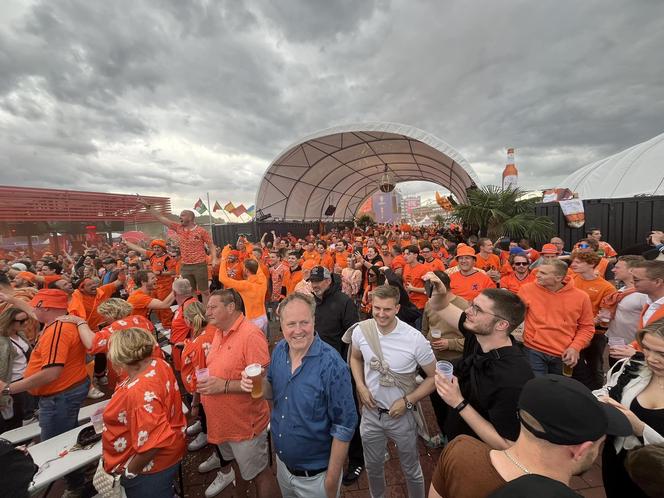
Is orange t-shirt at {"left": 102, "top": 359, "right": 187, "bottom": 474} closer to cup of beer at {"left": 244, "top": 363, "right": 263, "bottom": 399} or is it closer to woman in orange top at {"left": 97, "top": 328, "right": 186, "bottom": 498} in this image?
woman in orange top at {"left": 97, "top": 328, "right": 186, "bottom": 498}

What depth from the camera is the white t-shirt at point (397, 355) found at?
223 centimetres

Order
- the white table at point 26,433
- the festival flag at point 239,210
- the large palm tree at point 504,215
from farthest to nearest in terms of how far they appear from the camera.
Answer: the festival flag at point 239,210
the large palm tree at point 504,215
the white table at point 26,433

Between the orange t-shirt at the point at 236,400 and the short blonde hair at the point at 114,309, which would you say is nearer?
the orange t-shirt at the point at 236,400

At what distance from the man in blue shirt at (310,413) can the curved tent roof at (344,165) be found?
484 inches

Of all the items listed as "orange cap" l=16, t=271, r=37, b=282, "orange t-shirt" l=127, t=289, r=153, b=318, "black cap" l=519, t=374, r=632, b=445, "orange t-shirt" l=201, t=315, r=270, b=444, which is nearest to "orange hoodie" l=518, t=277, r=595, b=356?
"black cap" l=519, t=374, r=632, b=445

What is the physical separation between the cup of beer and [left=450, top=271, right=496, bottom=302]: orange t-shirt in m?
3.26

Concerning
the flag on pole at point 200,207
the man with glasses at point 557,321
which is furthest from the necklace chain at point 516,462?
the flag on pole at point 200,207

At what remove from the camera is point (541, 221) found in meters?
9.37

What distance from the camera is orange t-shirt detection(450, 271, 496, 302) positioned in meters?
4.18

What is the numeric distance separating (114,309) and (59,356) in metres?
0.65

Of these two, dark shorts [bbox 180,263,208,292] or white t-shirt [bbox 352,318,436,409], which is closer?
white t-shirt [bbox 352,318,436,409]

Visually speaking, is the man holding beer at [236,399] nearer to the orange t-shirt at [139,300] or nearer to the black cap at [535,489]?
the black cap at [535,489]

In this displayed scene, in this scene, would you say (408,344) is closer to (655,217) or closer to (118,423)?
(118,423)

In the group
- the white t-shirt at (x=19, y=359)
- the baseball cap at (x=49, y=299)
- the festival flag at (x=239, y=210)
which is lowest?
the white t-shirt at (x=19, y=359)
